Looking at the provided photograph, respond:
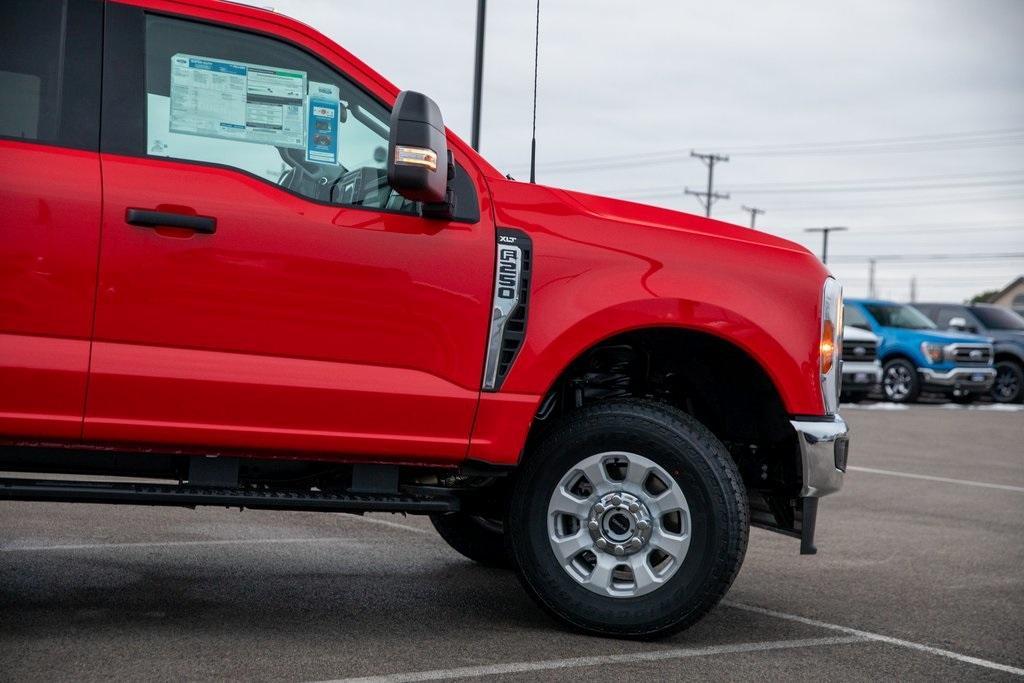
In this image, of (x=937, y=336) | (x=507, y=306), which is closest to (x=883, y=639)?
(x=507, y=306)

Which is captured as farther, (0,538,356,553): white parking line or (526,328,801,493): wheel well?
(0,538,356,553): white parking line

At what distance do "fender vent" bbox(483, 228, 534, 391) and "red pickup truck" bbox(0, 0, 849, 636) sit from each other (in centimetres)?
1

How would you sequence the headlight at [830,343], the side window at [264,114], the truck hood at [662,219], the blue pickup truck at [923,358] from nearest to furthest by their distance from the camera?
the side window at [264,114] → the truck hood at [662,219] → the headlight at [830,343] → the blue pickup truck at [923,358]

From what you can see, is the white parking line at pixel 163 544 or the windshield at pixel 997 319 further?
the windshield at pixel 997 319

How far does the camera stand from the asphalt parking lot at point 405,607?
430cm

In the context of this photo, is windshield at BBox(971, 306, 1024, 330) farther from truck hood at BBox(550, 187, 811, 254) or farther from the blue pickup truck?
truck hood at BBox(550, 187, 811, 254)

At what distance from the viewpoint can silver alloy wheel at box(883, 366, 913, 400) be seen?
23047mm

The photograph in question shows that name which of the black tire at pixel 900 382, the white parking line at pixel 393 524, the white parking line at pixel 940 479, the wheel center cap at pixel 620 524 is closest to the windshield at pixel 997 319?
the black tire at pixel 900 382

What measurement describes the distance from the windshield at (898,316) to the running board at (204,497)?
20.2 m

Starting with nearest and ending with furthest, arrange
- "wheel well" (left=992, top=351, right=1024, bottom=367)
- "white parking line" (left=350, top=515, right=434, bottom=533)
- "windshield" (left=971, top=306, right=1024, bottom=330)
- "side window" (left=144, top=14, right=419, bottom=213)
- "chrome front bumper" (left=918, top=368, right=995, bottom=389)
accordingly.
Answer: "side window" (left=144, top=14, right=419, bottom=213)
"white parking line" (left=350, top=515, right=434, bottom=533)
"chrome front bumper" (left=918, top=368, right=995, bottom=389)
"wheel well" (left=992, top=351, right=1024, bottom=367)
"windshield" (left=971, top=306, right=1024, bottom=330)

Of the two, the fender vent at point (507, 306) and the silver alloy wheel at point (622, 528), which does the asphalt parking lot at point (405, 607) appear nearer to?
the silver alloy wheel at point (622, 528)

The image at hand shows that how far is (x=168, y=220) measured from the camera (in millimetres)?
4348

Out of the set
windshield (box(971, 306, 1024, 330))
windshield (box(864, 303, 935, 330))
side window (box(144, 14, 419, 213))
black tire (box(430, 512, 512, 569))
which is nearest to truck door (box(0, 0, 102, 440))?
side window (box(144, 14, 419, 213))

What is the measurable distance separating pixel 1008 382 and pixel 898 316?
10.4 feet
